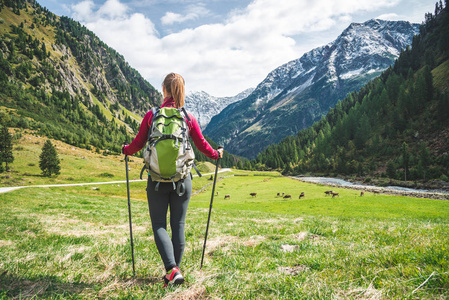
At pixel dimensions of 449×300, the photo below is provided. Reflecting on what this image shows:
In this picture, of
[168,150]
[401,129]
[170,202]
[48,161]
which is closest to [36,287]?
[170,202]

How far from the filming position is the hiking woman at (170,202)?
4.30m

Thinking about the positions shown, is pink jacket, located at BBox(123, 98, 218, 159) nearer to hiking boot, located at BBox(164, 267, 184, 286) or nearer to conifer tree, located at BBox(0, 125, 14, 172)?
hiking boot, located at BBox(164, 267, 184, 286)

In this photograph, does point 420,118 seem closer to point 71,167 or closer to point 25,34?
point 71,167

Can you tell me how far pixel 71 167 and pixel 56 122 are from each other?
304 ft

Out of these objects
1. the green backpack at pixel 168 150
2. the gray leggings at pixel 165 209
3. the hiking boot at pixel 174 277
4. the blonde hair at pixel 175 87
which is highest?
the blonde hair at pixel 175 87

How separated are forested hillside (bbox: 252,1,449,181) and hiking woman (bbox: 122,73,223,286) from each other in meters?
96.9

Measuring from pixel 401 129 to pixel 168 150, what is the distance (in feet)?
501

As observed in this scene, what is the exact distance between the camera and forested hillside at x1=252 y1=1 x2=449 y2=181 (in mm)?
90250

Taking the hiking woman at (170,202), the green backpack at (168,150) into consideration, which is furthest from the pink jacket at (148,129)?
the green backpack at (168,150)

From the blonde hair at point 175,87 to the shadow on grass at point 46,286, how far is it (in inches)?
149

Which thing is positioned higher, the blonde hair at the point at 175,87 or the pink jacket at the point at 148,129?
the blonde hair at the point at 175,87

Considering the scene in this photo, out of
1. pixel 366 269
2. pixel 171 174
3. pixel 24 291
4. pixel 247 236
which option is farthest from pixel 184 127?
pixel 247 236

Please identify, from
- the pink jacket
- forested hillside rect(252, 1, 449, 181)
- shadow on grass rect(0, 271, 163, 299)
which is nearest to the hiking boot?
shadow on grass rect(0, 271, 163, 299)

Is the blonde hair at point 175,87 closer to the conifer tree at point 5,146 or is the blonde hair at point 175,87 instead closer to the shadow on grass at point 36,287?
the shadow on grass at point 36,287
